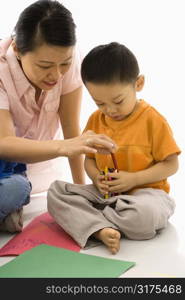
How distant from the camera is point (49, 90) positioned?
5.08 feet

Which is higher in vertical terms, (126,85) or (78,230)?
(126,85)

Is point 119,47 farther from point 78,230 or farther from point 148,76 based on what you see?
point 148,76

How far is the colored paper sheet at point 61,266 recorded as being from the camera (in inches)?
44.9

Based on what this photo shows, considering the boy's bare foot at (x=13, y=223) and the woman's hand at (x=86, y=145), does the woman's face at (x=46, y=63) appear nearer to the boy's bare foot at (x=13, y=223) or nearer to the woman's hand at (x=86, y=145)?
the woman's hand at (x=86, y=145)

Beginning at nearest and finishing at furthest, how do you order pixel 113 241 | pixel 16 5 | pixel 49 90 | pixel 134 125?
pixel 113 241 → pixel 134 125 → pixel 49 90 → pixel 16 5

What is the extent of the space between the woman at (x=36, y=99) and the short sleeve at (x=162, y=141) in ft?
0.50

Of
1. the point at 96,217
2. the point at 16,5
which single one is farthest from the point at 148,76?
the point at 96,217

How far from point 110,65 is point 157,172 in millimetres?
338

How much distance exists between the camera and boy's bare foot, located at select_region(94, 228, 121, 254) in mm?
1249

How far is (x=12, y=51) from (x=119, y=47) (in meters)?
0.36

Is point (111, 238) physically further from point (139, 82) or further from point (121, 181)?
point (139, 82)

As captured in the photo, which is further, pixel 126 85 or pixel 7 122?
pixel 7 122

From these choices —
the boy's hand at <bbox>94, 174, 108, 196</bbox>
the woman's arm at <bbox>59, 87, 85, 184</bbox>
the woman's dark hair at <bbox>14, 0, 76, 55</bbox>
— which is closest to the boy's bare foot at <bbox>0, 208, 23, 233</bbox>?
the boy's hand at <bbox>94, 174, 108, 196</bbox>

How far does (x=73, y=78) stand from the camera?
5.28ft
